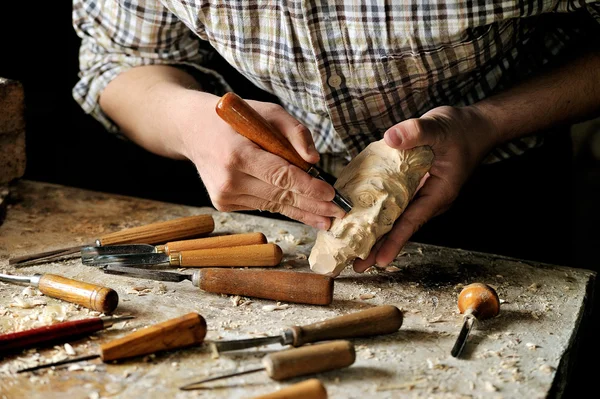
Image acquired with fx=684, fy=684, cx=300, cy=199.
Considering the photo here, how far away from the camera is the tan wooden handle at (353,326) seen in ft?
4.69

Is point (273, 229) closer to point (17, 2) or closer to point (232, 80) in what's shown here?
point (232, 80)

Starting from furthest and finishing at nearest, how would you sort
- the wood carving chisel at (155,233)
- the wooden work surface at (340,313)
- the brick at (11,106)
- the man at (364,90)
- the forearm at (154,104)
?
the brick at (11,106) < the forearm at (154,104) < the wood carving chisel at (155,233) < the man at (364,90) < the wooden work surface at (340,313)

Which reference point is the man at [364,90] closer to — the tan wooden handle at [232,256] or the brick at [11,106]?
the tan wooden handle at [232,256]

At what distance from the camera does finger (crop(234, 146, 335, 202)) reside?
5.46 ft

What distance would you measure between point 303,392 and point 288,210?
64cm

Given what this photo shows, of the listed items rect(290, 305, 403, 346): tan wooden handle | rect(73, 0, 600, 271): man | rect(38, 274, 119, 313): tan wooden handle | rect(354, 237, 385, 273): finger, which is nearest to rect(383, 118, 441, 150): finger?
rect(73, 0, 600, 271): man

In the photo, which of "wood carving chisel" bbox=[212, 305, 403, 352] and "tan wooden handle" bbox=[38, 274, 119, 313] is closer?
"wood carving chisel" bbox=[212, 305, 403, 352]

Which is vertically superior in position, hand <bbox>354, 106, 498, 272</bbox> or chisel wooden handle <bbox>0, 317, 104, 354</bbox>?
hand <bbox>354, 106, 498, 272</bbox>

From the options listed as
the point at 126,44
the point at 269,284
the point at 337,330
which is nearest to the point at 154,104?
the point at 126,44

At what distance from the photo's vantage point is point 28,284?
1715mm

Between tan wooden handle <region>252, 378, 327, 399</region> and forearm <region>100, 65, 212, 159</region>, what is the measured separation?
3.06ft

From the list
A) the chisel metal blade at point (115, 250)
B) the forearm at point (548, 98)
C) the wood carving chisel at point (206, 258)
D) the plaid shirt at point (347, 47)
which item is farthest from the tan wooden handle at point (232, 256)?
the forearm at point (548, 98)

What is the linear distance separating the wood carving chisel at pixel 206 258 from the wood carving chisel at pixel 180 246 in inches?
0.9

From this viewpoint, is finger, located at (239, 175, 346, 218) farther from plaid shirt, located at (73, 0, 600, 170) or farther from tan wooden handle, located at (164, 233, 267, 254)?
plaid shirt, located at (73, 0, 600, 170)
